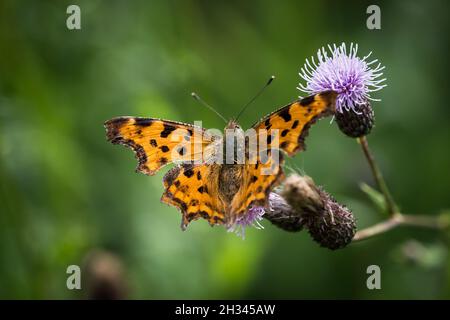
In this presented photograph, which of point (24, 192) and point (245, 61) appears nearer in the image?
point (24, 192)

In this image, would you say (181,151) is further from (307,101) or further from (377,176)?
(377,176)

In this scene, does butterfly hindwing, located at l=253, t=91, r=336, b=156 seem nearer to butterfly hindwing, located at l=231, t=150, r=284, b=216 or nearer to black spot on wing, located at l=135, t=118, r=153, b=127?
butterfly hindwing, located at l=231, t=150, r=284, b=216

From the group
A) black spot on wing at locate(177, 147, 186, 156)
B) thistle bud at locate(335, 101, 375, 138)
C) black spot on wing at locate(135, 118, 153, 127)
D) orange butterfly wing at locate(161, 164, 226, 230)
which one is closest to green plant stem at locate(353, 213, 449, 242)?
thistle bud at locate(335, 101, 375, 138)

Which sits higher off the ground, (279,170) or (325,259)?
(279,170)

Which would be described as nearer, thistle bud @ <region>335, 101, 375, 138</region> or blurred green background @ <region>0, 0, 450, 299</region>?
thistle bud @ <region>335, 101, 375, 138</region>
